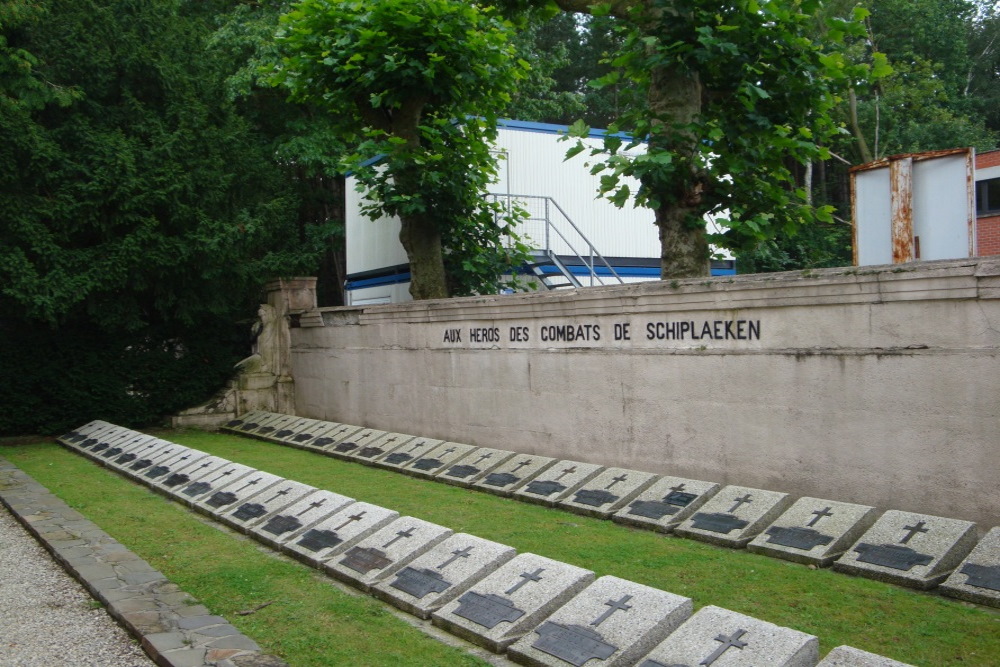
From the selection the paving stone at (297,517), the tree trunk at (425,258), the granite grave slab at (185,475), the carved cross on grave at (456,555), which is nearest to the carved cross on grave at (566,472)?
the paving stone at (297,517)

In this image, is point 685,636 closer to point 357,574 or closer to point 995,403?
point 357,574

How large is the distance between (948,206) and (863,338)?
1174mm

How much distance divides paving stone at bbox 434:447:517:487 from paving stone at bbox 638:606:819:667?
540 cm

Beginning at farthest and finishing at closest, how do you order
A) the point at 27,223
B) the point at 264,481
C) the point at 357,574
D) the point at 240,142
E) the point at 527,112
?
the point at 527,112 → the point at 240,142 → the point at 27,223 → the point at 264,481 → the point at 357,574

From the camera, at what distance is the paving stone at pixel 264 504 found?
804 cm

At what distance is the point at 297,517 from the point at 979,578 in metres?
4.97

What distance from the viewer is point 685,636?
425 centimetres

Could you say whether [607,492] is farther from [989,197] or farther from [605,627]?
[989,197]

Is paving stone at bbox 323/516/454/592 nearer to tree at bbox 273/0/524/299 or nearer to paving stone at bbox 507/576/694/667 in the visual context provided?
paving stone at bbox 507/576/694/667

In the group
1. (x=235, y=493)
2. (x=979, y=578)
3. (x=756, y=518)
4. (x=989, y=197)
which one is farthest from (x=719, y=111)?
(x=989, y=197)

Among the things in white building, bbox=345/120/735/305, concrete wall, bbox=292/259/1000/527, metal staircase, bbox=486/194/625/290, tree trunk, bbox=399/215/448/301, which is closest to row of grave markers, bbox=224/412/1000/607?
concrete wall, bbox=292/259/1000/527

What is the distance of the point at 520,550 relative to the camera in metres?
6.75

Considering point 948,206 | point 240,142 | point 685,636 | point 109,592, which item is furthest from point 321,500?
point 240,142

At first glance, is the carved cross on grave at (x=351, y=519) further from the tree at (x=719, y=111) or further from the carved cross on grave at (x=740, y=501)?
the tree at (x=719, y=111)
